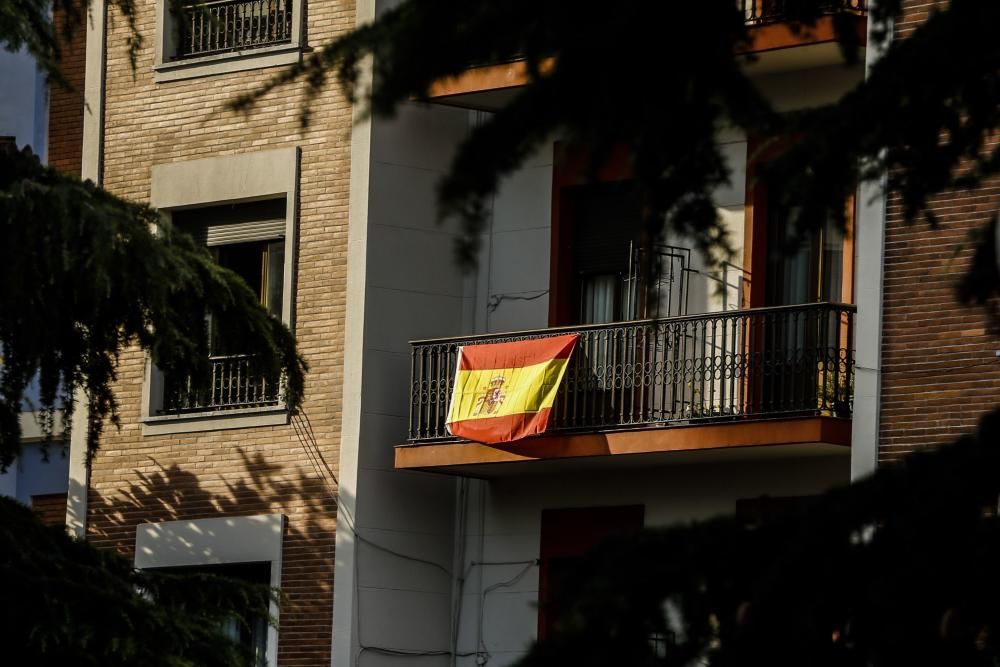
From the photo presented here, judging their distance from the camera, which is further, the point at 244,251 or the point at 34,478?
the point at 34,478

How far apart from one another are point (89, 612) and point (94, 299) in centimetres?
162

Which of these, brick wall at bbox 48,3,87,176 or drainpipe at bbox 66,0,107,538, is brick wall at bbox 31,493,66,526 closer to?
drainpipe at bbox 66,0,107,538

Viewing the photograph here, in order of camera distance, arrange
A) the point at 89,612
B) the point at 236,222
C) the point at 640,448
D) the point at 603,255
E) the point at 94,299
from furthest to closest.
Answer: the point at 236,222, the point at 603,255, the point at 640,448, the point at 89,612, the point at 94,299

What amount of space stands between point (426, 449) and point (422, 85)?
14866 mm

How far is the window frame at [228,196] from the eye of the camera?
2000cm

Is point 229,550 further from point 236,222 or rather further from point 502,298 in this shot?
point 502,298

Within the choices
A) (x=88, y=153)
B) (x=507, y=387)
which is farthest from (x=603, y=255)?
(x=88, y=153)

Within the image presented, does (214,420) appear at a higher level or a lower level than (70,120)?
lower

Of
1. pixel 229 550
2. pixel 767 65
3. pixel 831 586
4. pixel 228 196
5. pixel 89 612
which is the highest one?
pixel 767 65

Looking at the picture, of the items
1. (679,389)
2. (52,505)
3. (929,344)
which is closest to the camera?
(929,344)

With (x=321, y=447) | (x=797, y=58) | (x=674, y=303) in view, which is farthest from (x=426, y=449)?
(x=797, y=58)

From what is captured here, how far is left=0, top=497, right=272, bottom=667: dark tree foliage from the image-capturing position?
34.7ft

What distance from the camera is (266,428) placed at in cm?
1997

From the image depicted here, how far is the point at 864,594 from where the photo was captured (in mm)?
4031
